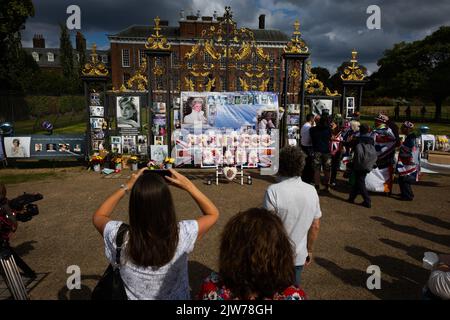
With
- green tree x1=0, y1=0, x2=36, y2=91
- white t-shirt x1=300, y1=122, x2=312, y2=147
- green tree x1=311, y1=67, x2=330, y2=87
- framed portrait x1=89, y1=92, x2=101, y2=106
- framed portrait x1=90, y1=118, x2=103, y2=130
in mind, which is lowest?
white t-shirt x1=300, y1=122, x2=312, y2=147

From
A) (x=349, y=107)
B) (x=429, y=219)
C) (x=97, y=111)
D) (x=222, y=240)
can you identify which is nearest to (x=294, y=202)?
(x=222, y=240)

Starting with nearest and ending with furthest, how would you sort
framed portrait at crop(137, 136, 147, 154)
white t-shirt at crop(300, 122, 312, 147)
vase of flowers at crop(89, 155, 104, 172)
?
white t-shirt at crop(300, 122, 312, 147) < vase of flowers at crop(89, 155, 104, 172) < framed portrait at crop(137, 136, 147, 154)

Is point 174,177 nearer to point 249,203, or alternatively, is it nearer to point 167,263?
point 167,263

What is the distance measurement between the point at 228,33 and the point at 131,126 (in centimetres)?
518

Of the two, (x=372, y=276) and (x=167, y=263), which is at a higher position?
(x=167, y=263)

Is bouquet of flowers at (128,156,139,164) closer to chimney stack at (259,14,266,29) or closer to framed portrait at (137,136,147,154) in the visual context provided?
framed portrait at (137,136,147,154)

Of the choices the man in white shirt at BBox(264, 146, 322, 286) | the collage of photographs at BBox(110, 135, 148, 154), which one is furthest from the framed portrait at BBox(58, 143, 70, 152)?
the man in white shirt at BBox(264, 146, 322, 286)

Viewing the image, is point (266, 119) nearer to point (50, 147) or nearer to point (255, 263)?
point (50, 147)

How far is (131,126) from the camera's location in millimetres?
12109

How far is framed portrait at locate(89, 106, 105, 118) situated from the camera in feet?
40.0

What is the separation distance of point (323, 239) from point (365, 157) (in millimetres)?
2538

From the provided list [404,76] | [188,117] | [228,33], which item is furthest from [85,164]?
[404,76]

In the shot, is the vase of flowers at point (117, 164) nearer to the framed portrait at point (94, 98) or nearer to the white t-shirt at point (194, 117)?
the framed portrait at point (94, 98)

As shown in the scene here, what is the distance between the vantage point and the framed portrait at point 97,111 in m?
12.2
